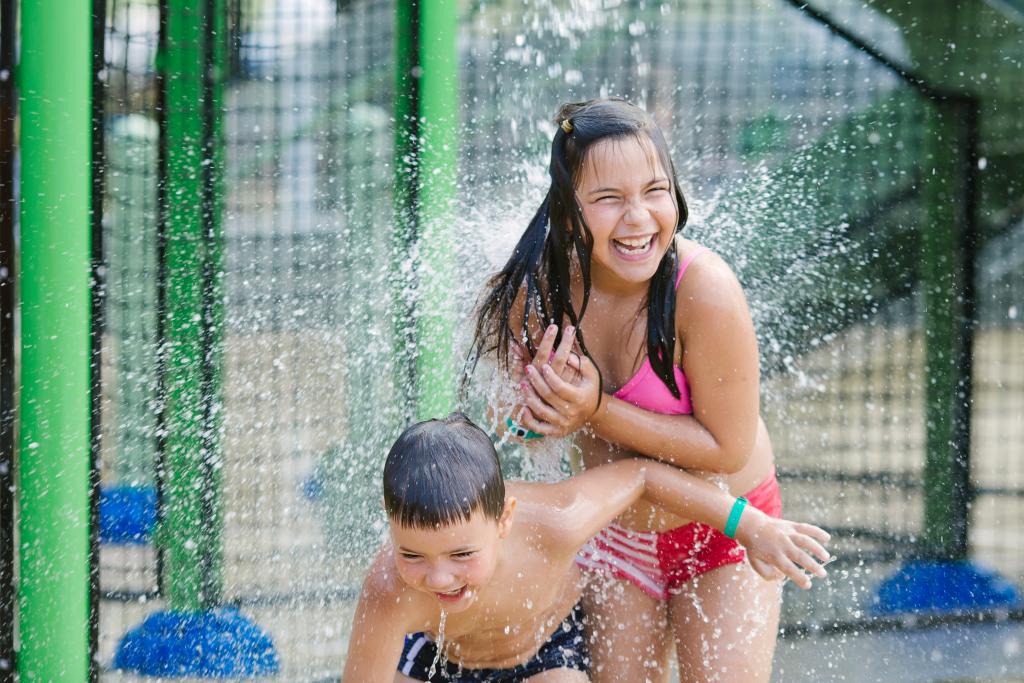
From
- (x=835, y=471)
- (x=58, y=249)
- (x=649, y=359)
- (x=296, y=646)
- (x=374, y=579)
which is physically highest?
(x=58, y=249)

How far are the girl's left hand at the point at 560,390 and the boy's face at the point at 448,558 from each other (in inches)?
9.8

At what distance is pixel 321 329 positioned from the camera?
12.2ft

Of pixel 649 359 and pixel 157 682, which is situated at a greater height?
pixel 649 359

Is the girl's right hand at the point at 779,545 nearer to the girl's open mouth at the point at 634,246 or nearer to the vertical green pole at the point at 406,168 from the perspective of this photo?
the girl's open mouth at the point at 634,246

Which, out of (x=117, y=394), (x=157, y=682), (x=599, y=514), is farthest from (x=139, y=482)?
(x=599, y=514)

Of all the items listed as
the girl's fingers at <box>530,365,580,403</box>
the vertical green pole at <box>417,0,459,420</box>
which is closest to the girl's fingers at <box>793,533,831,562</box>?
the girl's fingers at <box>530,365,580,403</box>

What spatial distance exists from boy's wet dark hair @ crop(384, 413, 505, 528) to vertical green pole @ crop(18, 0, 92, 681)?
100 centimetres

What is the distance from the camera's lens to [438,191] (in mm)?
3020

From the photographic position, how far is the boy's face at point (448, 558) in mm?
1804

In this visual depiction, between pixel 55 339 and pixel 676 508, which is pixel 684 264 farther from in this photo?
pixel 55 339

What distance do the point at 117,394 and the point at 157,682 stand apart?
879mm

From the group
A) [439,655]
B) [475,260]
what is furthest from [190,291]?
[439,655]

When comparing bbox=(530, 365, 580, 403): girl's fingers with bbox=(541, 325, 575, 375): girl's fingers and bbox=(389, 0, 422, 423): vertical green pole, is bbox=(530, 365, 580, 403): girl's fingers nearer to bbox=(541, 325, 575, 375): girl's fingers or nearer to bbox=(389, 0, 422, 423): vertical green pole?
bbox=(541, 325, 575, 375): girl's fingers

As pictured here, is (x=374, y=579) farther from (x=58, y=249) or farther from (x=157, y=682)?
(x=157, y=682)
